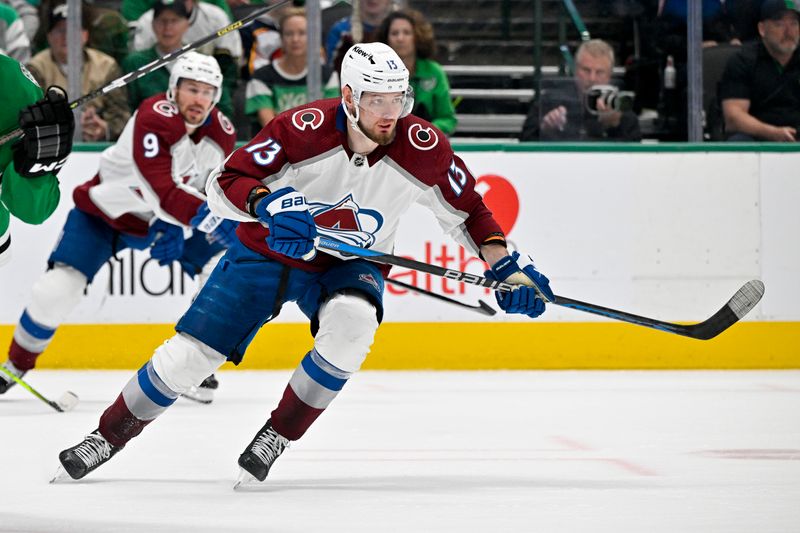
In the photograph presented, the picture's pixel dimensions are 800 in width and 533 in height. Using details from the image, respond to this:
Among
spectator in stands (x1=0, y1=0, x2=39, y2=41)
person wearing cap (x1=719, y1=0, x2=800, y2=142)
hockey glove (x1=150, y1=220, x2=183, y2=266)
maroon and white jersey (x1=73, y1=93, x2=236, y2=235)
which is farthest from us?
person wearing cap (x1=719, y1=0, x2=800, y2=142)

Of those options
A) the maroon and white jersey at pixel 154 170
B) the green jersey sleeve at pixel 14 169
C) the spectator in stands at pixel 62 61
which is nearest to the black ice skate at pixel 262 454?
the green jersey sleeve at pixel 14 169

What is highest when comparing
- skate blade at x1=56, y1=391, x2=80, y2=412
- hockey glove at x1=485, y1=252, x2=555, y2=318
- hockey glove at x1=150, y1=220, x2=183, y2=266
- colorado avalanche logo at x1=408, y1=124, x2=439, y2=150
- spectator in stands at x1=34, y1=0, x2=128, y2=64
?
colorado avalanche logo at x1=408, y1=124, x2=439, y2=150

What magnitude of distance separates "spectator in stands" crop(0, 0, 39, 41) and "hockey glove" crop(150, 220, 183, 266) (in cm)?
160

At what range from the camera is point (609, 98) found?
21.9 ft

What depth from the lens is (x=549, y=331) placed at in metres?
6.57

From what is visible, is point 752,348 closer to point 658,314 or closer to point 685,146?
point 658,314

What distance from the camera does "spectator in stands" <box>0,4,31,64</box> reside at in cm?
650

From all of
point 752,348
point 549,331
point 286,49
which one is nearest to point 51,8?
point 286,49

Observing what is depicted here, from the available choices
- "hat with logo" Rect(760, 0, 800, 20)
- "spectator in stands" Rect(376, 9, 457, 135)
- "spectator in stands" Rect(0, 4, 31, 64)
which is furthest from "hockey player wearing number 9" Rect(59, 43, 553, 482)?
"hat with logo" Rect(760, 0, 800, 20)

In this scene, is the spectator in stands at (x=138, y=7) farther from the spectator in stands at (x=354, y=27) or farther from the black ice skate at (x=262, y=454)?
the black ice skate at (x=262, y=454)

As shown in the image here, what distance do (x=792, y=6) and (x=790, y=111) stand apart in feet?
1.70

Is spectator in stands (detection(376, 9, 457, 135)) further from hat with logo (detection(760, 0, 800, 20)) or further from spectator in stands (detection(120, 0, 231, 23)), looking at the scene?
hat with logo (detection(760, 0, 800, 20))

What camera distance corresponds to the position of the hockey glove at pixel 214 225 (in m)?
5.08

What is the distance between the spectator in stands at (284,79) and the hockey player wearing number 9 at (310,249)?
3141mm
